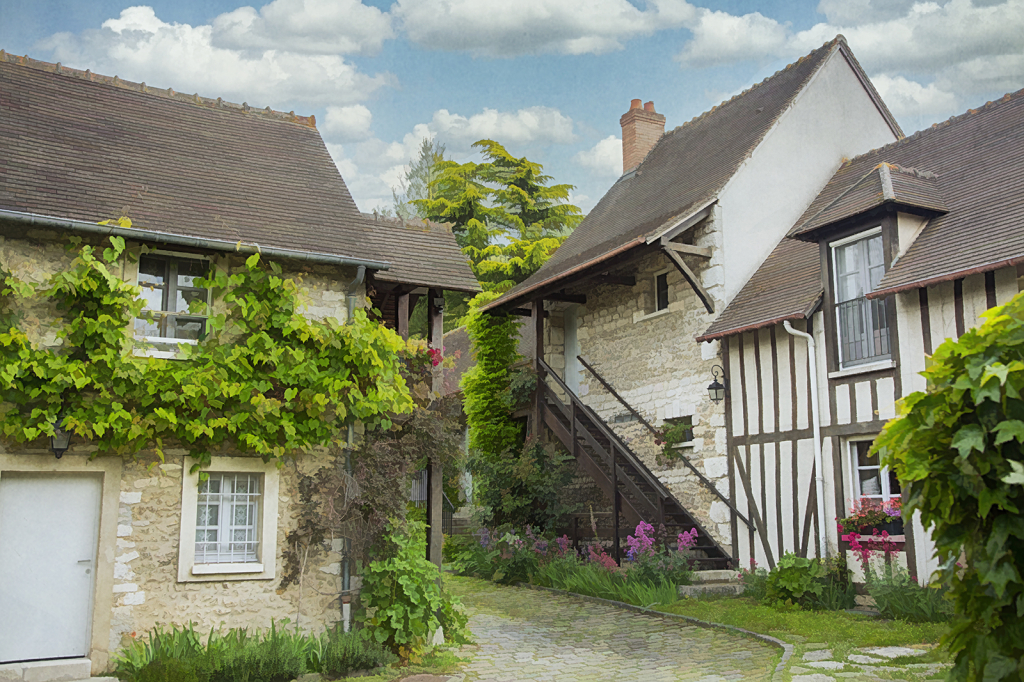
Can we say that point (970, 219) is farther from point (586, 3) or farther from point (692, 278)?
point (586, 3)

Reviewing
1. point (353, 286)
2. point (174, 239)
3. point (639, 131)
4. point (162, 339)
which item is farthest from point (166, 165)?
point (639, 131)

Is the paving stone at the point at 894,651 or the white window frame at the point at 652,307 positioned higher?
the white window frame at the point at 652,307

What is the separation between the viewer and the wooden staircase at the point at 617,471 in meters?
11.3

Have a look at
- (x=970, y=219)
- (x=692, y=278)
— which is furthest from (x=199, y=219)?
(x=970, y=219)

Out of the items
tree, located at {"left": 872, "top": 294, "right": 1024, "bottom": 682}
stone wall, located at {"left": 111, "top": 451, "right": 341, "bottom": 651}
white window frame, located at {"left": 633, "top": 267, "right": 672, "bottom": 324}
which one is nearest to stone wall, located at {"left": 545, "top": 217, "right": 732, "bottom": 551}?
white window frame, located at {"left": 633, "top": 267, "right": 672, "bottom": 324}

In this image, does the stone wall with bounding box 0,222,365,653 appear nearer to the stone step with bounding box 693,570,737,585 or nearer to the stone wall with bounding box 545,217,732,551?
the stone step with bounding box 693,570,737,585

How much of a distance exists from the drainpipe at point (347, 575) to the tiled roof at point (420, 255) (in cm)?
191

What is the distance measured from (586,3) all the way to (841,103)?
253 inches

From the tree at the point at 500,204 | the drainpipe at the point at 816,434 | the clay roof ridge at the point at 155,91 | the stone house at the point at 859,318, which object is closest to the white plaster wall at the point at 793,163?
the stone house at the point at 859,318

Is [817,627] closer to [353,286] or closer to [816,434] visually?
[816,434]

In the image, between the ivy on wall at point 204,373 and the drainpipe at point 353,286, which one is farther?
the drainpipe at point 353,286

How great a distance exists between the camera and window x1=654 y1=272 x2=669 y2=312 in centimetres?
1313

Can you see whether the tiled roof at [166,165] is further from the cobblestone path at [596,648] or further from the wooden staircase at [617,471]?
the wooden staircase at [617,471]

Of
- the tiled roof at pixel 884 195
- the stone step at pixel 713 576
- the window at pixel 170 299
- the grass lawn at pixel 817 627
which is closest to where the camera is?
the grass lawn at pixel 817 627
